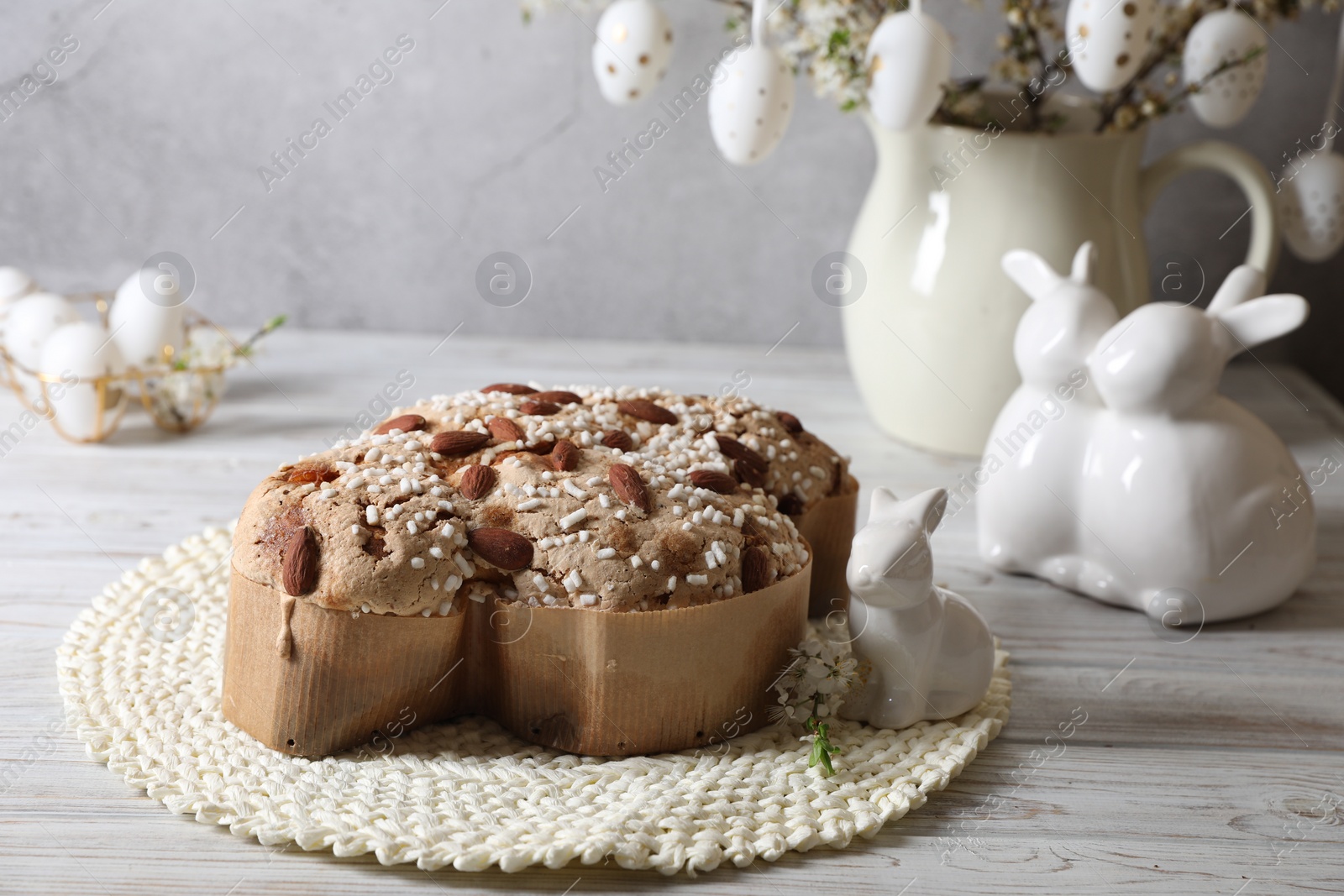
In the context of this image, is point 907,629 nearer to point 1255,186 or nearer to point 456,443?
point 456,443

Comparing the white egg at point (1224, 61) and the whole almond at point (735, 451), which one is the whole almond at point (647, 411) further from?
the white egg at point (1224, 61)

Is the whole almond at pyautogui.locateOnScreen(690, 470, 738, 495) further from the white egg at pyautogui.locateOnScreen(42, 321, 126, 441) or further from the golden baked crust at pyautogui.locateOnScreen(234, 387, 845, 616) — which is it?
the white egg at pyautogui.locateOnScreen(42, 321, 126, 441)

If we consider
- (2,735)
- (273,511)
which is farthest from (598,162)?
(2,735)

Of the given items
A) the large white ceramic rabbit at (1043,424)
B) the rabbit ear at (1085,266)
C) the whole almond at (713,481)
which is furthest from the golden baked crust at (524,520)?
the rabbit ear at (1085,266)

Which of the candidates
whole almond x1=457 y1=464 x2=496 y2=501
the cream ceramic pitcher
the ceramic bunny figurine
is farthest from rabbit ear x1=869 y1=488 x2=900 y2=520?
the cream ceramic pitcher

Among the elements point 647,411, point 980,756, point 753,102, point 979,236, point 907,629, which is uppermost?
point 753,102

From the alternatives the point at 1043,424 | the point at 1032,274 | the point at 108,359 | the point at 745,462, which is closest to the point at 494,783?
the point at 745,462
